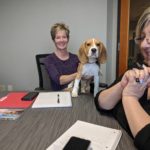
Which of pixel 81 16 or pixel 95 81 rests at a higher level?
pixel 81 16

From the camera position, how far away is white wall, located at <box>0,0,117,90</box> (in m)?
2.73

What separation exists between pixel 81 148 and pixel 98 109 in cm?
42

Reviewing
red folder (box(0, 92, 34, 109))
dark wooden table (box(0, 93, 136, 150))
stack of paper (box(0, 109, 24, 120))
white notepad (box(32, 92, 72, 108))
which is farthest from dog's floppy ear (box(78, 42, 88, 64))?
stack of paper (box(0, 109, 24, 120))

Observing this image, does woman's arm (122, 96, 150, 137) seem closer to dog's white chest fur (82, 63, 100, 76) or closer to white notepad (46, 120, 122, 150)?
white notepad (46, 120, 122, 150)

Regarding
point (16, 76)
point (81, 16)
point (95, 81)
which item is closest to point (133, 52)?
point (81, 16)

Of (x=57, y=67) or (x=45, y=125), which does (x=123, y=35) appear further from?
Result: (x=45, y=125)

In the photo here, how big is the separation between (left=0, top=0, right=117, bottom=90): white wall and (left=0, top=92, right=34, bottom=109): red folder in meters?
1.61

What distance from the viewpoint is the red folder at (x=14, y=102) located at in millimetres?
1186

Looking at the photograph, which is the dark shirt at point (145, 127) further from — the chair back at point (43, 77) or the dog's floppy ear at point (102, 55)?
the chair back at point (43, 77)

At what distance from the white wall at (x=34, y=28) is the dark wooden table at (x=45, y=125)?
5.73 feet

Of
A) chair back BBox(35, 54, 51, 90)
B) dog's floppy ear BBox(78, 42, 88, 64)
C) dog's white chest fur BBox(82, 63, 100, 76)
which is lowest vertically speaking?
chair back BBox(35, 54, 51, 90)

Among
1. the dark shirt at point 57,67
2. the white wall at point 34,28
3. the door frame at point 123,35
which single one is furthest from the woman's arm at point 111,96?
the door frame at point 123,35

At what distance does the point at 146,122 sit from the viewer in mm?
724

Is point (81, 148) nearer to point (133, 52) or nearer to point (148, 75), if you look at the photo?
point (148, 75)
